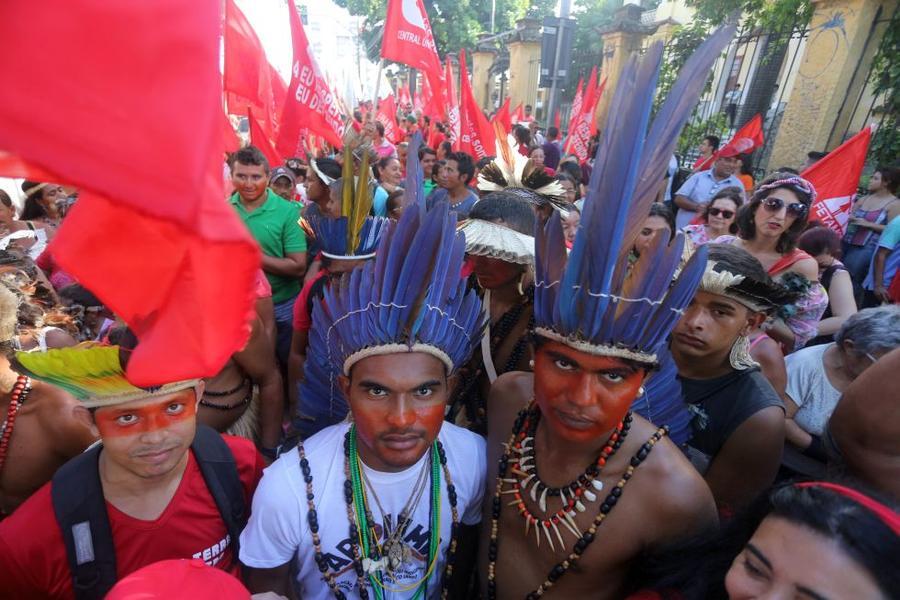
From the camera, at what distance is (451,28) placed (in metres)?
25.5

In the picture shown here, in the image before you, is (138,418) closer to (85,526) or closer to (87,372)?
(87,372)

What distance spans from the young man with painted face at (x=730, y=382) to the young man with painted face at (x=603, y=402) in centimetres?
51

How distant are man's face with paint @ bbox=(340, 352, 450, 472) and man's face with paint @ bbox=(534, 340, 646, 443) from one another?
369 mm

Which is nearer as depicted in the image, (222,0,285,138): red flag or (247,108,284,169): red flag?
(222,0,285,138): red flag

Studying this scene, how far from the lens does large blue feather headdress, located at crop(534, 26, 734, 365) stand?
51.6 inches

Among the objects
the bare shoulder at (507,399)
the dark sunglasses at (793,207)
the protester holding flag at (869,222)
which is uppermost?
the dark sunglasses at (793,207)

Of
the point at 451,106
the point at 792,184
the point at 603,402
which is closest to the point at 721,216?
the point at 792,184

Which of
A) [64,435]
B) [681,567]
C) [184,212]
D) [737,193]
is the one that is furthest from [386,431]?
[737,193]

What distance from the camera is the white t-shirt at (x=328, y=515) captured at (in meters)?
1.55

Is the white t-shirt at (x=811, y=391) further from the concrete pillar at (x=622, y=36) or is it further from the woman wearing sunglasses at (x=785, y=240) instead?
the concrete pillar at (x=622, y=36)


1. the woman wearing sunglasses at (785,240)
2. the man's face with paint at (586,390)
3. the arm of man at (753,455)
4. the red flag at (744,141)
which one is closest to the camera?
the man's face with paint at (586,390)

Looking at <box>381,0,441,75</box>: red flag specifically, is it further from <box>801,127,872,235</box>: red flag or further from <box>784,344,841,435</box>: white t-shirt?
<box>784,344,841,435</box>: white t-shirt

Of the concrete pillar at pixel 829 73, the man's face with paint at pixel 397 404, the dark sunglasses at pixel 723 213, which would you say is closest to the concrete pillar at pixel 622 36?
the concrete pillar at pixel 829 73

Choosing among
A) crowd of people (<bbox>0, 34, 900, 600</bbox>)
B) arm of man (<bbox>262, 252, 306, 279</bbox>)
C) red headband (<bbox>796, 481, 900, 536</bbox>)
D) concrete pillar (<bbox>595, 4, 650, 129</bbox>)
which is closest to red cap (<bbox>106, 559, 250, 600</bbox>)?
crowd of people (<bbox>0, 34, 900, 600</bbox>)
